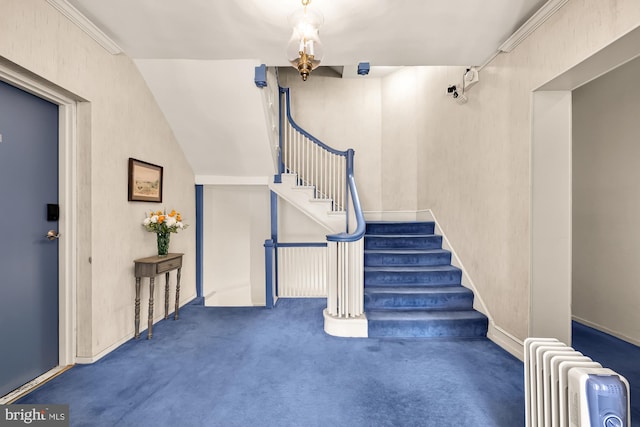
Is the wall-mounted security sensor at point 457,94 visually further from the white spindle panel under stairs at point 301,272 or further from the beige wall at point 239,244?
the beige wall at point 239,244

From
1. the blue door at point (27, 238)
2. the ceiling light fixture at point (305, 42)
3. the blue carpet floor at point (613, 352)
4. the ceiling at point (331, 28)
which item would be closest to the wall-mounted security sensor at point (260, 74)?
the ceiling at point (331, 28)

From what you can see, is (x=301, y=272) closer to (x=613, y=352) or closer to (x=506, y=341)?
(x=506, y=341)

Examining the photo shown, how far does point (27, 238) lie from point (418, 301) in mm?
3453

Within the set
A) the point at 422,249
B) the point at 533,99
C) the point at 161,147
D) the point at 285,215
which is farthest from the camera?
the point at 285,215

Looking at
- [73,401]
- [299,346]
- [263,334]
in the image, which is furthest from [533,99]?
[73,401]

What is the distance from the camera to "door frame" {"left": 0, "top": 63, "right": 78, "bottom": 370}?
7.48 ft

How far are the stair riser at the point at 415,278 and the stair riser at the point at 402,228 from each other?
95cm

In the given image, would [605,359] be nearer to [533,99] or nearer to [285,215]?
[533,99]

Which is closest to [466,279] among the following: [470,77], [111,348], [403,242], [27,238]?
[403,242]

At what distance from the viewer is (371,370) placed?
2.25 m

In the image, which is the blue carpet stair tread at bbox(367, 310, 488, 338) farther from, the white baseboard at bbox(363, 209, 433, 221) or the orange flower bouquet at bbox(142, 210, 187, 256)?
the orange flower bouquet at bbox(142, 210, 187, 256)

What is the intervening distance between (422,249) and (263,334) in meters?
2.34

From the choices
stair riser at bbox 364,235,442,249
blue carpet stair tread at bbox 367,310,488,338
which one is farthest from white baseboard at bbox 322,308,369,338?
stair riser at bbox 364,235,442,249

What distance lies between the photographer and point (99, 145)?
2.42 metres
